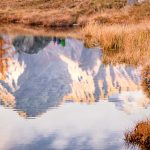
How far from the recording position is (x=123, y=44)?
97.0 feet

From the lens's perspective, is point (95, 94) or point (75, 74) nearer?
point (95, 94)

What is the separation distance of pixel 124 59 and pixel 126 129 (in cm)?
1341

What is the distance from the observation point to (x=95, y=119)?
1506cm

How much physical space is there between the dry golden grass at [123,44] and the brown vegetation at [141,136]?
10869 mm

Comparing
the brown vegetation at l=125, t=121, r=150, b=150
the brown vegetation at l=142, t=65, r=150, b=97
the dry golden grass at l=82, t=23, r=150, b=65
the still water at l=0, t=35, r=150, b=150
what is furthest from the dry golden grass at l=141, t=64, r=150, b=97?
the brown vegetation at l=125, t=121, r=150, b=150

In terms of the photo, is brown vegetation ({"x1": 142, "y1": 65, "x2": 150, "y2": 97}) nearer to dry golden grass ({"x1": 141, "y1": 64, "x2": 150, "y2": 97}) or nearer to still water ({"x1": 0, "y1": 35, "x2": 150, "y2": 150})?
dry golden grass ({"x1": 141, "y1": 64, "x2": 150, "y2": 97})

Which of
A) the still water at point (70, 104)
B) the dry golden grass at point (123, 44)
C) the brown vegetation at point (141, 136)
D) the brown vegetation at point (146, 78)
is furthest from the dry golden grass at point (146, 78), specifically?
the brown vegetation at point (141, 136)

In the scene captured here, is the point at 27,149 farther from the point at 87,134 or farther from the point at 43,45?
the point at 43,45

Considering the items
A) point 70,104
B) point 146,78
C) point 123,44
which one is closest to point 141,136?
point 70,104

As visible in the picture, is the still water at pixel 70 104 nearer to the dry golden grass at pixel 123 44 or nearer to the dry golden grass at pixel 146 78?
the dry golden grass at pixel 146 78

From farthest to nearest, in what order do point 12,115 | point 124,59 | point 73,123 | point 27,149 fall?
point 124,59
point 12,115
point 73,123
point 27,149

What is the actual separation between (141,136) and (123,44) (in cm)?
1779

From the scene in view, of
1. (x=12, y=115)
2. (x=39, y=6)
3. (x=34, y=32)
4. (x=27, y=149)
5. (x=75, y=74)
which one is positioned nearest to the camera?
(x=27, y=149)

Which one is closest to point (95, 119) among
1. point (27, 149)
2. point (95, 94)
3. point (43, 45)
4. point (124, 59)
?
point (27, 149)
